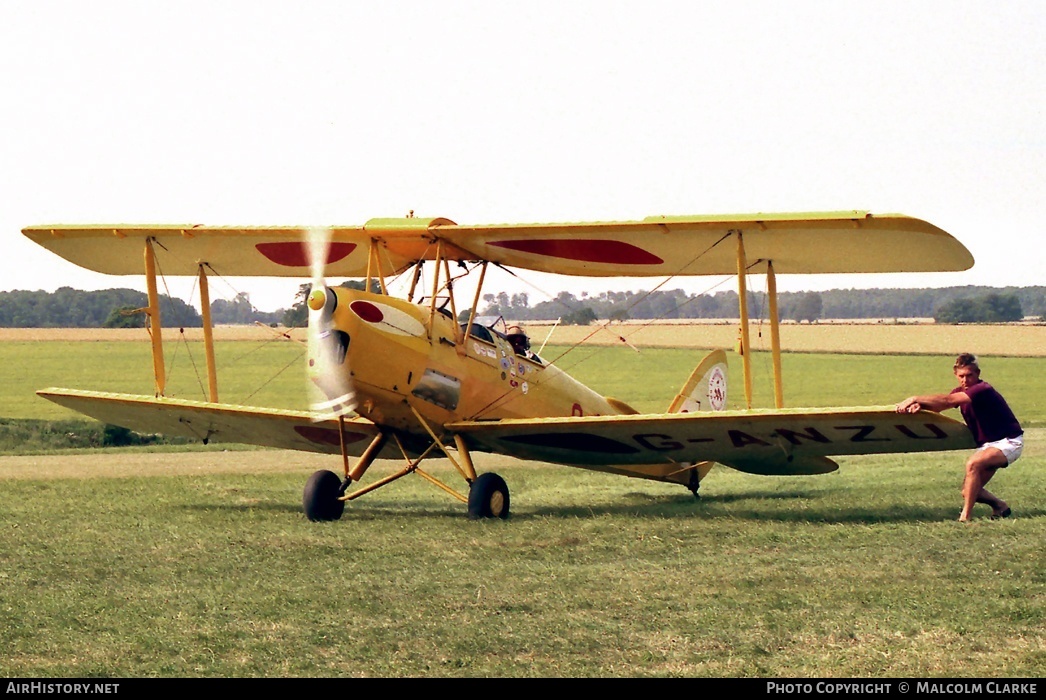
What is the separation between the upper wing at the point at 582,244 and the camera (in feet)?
36.7

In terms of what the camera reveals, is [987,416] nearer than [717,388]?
Yes

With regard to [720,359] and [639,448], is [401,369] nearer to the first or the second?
[639,448]

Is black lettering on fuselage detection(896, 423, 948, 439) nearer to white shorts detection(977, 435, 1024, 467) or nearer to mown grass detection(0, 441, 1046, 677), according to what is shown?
white shorts detection(977, 435, 1024, 467)

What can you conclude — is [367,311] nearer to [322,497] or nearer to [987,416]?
[322,497]

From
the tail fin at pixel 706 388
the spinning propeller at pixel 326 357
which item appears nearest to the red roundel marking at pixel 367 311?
the spinning propeller at pixel 326 357

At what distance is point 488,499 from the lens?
441 inches

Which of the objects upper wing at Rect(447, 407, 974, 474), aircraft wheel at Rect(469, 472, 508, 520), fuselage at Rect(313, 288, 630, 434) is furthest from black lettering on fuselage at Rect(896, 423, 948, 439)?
fuselage at Rect(313, 288, 630, 434)

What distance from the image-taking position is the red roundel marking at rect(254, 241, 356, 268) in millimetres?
13469

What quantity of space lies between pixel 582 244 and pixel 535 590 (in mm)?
5474

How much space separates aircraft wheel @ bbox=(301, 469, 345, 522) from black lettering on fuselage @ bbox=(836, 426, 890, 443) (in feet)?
14.7

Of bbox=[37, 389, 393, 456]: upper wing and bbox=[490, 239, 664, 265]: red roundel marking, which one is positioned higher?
bbox=[490, 239, 664, 265]: red roundel marking

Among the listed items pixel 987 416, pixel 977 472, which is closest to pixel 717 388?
pixel 987 416

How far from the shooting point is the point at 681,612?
6.74 meters

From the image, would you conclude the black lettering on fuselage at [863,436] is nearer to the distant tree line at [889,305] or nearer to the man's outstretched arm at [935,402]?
the man's outstretched arm at [935,402]
